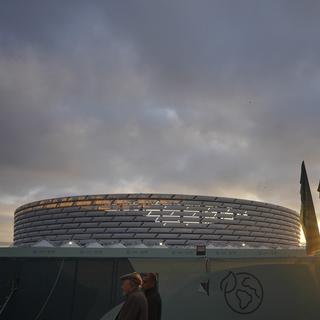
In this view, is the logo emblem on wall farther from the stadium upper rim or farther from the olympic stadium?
the stadium upper rim

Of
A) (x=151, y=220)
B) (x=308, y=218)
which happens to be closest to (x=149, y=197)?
(x=151, y=220)

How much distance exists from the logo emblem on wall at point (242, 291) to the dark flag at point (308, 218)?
189 cm

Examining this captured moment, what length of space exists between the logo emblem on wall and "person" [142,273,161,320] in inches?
149

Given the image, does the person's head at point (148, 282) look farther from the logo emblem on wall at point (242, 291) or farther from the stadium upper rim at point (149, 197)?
the stadium upper rim at point (149, 197)

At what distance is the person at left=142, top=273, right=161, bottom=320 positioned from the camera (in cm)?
510

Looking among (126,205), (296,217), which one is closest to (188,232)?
(126,205)

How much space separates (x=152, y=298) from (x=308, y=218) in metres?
6.34

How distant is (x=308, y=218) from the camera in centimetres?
1007

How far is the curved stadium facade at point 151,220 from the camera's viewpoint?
99562 millimetres

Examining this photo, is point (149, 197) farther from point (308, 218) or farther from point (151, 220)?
point (308, 218)

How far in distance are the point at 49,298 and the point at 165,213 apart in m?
93.9

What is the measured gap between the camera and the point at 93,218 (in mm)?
103500

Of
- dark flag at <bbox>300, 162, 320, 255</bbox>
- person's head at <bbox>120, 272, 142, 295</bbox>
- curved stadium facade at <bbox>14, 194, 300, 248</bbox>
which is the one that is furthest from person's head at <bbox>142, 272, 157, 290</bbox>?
curved stadium facade at <bbox>14, 194, 300, 248</bbox>

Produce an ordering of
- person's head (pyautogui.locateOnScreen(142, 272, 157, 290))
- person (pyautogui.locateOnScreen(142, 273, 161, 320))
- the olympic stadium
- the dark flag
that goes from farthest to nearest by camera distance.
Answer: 1. the dark flag
2. the olympic stadium
3. person's head (pyautogui.locateOnScreen(142, 272, 157, 290))
4. person (pyautogui.locateOnScreen(142, 273, 161, 320))
